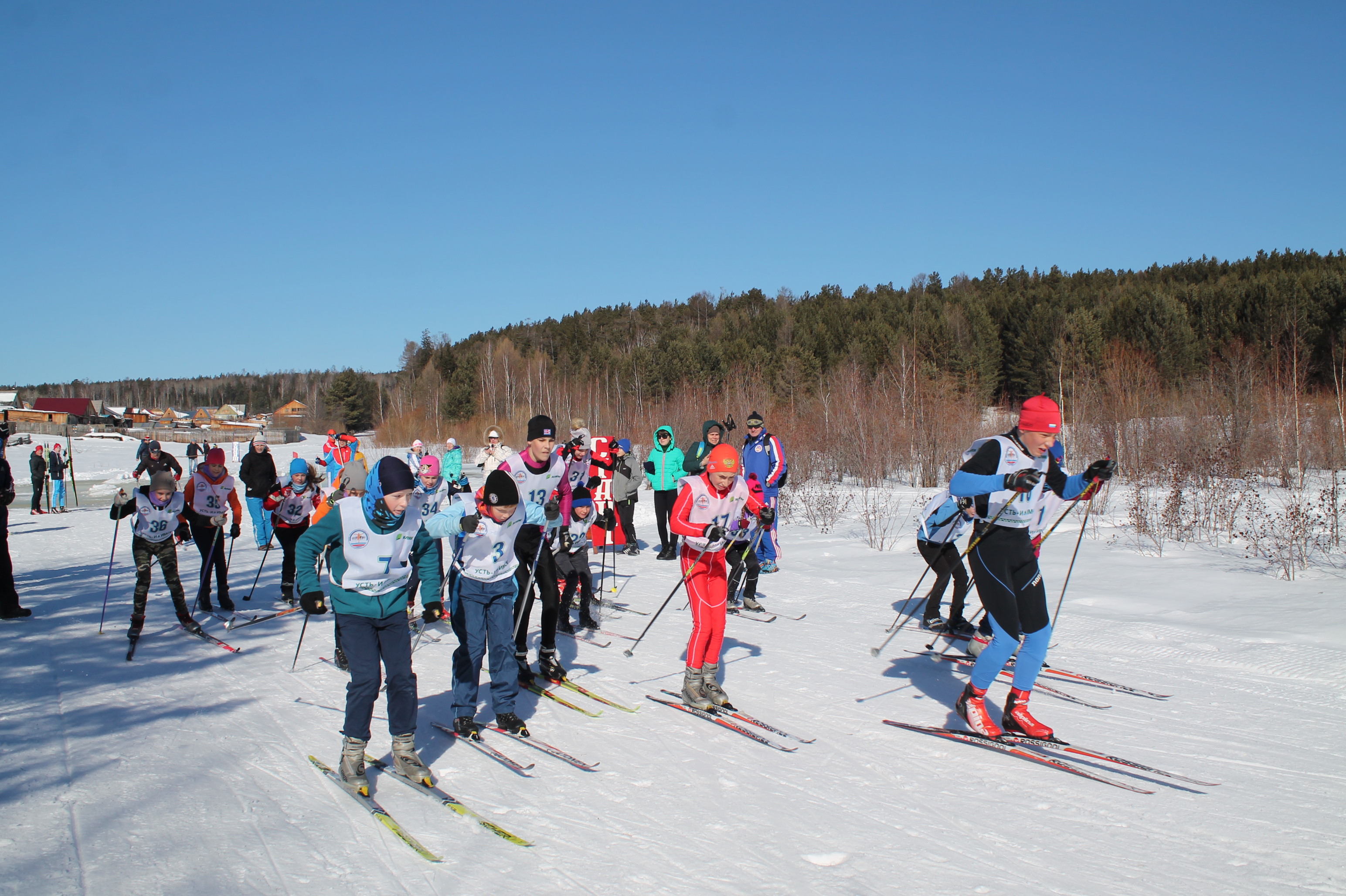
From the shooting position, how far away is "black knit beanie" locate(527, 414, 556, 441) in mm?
6422

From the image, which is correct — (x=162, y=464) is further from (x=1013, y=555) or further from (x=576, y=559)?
(x=1013, y=555)

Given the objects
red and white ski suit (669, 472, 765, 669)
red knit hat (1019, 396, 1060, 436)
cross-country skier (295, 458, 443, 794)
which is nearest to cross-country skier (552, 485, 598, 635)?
red and white ski suit (669, 472, 765, 669)

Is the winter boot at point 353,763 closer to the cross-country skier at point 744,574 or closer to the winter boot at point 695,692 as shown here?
the winter boot at point 695,692

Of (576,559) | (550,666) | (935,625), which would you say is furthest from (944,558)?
(550,666)

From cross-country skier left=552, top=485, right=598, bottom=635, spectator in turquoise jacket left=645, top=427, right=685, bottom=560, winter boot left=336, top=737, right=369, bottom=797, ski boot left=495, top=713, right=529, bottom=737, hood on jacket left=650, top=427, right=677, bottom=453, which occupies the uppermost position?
hood on jacket left=650, top=427, right=677, bottom=453

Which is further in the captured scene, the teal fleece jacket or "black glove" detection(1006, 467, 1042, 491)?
"black glove" detection(1006, 467, 1042, 491)

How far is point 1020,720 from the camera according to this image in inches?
193

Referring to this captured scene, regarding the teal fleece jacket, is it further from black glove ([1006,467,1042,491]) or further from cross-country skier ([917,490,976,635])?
cross-country skier ([917,490,976,635])

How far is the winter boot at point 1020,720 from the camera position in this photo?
4.86 m

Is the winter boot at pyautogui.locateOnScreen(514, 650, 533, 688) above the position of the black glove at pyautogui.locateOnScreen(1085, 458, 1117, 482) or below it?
below

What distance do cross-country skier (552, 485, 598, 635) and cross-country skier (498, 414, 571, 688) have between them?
1.28 feet

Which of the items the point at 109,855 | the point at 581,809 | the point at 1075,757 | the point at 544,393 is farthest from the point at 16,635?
the point at 544,393

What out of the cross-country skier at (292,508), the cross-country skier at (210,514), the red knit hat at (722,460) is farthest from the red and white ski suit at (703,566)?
the cross-country skier at (210,514)

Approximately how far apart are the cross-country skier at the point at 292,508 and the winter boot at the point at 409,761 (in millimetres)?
5223
